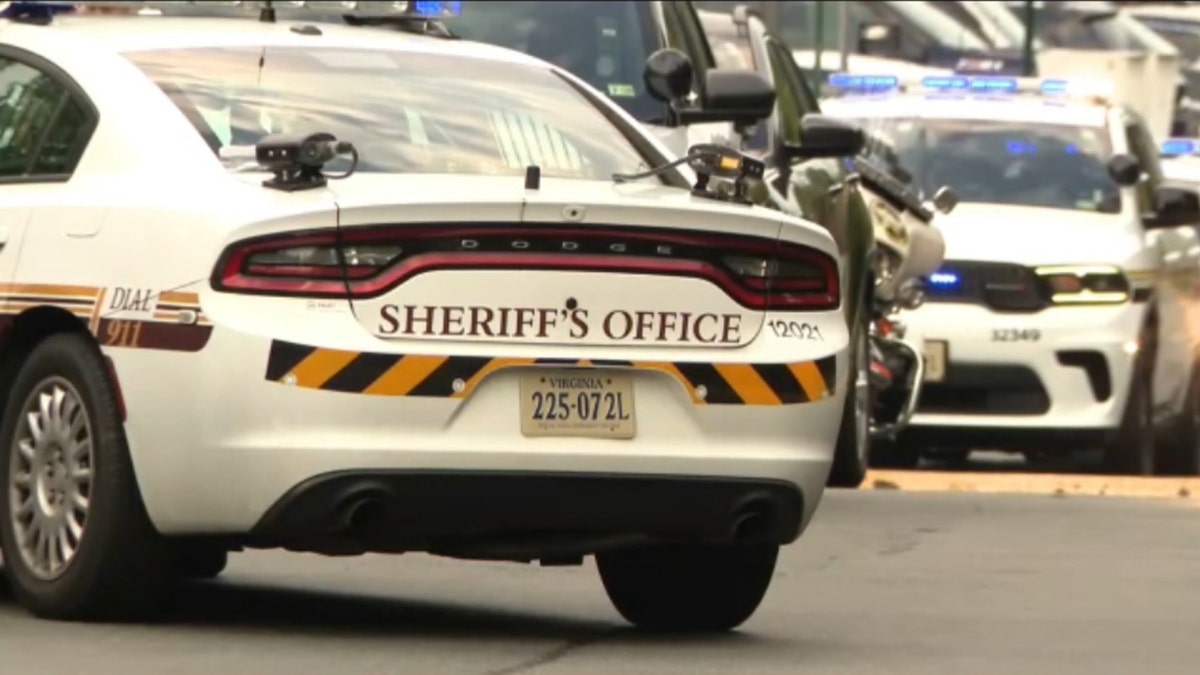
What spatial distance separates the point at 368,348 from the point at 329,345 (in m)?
0.09

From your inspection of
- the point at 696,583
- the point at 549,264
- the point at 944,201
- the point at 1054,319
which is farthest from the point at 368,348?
the point at 1054,319

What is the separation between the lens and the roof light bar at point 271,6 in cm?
991

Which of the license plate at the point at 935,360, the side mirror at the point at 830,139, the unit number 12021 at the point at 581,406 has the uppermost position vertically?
the unit number 12021 at the point at 581,406

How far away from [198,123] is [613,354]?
1212 mm

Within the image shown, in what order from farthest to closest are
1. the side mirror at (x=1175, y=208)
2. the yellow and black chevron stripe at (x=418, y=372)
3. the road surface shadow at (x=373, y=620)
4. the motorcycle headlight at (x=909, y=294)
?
1. the side mirror at (x=1175, y=208)
2. the motorcycle headlight at (x=909, y=294)
3. the road surface shadow at (x=373, y=620)
4. the yellow and black chevron stripe at (x=418, y=372)

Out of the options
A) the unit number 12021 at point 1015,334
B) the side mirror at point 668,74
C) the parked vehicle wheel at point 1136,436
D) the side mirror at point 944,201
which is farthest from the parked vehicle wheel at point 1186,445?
the side mirror at point 668,74

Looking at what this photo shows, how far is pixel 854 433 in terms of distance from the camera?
14.8m

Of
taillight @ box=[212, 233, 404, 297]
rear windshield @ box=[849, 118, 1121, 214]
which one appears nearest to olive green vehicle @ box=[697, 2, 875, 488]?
rear windshield @ box=[849, 118, 1121, 214]

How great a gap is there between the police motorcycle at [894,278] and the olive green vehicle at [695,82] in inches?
19.6

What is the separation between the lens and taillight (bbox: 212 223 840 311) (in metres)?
8.34

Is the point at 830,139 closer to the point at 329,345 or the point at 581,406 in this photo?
the point at 581,406

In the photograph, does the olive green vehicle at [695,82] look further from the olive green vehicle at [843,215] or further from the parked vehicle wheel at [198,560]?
the parked vehicle wheel at [198,560]

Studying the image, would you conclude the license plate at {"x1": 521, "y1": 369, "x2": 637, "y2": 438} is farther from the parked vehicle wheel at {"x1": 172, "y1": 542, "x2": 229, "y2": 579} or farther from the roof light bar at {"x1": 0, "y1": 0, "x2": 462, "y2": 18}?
the roof light bar at {"x1": 0, "y1": 0, "x2": 462, "y2": 18}

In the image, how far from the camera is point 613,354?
8.51 m
